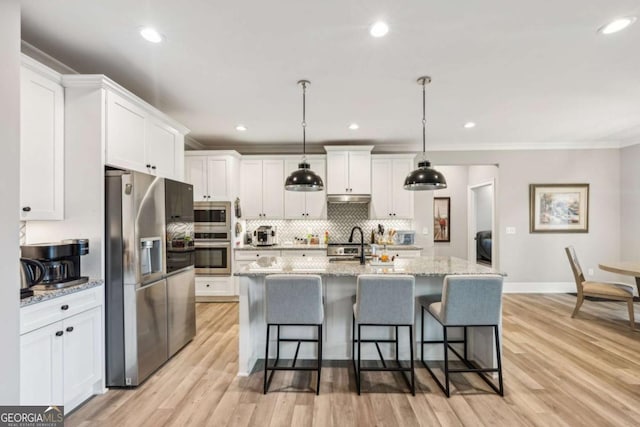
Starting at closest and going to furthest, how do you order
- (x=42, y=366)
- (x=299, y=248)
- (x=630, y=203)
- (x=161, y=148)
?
(x=42, y=366) → (x=161, y=148) → (x=299, y=248) → (x=630, y=203)

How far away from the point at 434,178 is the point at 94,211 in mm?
2803

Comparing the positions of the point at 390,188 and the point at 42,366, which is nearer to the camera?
the point at 42,366

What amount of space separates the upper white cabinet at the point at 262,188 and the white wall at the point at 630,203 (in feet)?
19.3

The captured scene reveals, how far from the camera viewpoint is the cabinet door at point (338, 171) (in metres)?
5.26

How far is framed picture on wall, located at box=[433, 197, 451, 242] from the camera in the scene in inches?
281

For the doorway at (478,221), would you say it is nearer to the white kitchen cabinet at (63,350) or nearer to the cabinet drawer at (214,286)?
the cabinet drawer at (214,286)

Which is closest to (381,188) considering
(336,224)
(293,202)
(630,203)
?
(336,224)

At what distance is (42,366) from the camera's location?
75.5 inches

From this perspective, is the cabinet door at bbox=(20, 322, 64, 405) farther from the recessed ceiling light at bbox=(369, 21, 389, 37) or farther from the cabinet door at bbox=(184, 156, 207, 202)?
the cabinet door at bbox=(184, 156, 207, 202)

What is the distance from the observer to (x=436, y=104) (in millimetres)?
3613

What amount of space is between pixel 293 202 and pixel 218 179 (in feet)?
4.21

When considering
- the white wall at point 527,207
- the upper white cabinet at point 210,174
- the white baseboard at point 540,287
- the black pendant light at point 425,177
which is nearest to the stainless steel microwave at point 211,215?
the upper white cabinet at point 210,174

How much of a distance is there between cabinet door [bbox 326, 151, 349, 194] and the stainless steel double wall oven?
5.96 feet

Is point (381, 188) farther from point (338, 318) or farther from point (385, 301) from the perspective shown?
point (385, 301)
